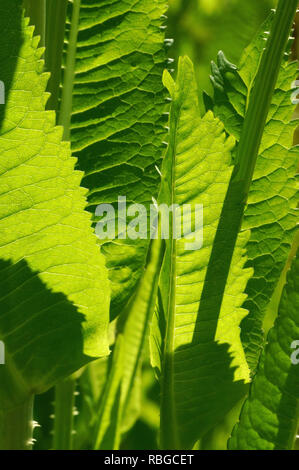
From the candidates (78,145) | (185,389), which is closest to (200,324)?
(185,389)

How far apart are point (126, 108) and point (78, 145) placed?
0.16 ft

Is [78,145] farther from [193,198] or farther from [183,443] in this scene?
[183,443]

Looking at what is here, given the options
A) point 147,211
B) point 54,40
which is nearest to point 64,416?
point 147,211

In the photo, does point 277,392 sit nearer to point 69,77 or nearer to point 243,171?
point 243,171

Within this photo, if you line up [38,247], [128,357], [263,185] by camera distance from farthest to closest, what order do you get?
Answer: 1. [128,357]
2. [263,185]
3. [38,247]

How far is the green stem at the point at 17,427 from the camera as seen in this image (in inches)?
19.2

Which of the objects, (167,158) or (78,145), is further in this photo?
(78,145)

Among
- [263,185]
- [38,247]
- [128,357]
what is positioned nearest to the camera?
[38,247]

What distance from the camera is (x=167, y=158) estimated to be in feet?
1.45

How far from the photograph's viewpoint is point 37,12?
0.48 m

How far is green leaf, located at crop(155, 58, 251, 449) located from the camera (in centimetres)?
44

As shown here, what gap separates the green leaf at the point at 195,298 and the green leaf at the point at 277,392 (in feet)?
0.08

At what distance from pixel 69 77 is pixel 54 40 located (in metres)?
0.06

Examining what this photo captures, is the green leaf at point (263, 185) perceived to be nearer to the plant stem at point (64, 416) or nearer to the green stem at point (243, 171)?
the green stem at point (243, 171)
